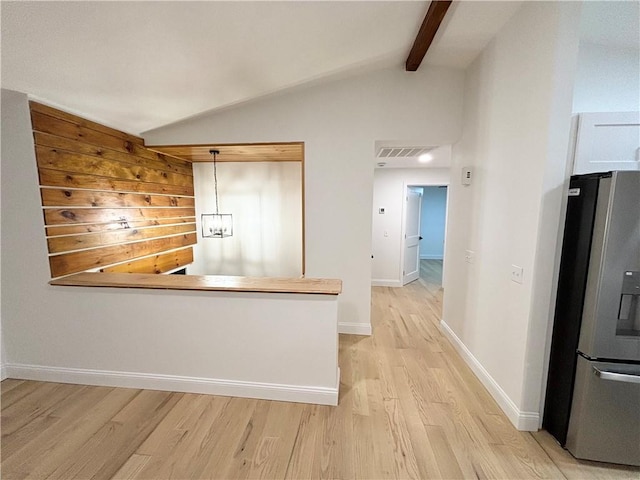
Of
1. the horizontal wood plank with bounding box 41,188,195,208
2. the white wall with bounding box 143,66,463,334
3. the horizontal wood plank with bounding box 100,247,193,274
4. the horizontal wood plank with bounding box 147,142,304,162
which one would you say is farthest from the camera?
the horizontal wood plank with bounding box 147,142,304,162

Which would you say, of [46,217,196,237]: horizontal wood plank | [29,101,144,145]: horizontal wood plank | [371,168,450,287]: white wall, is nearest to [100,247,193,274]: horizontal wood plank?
[46,217,196,237]: horizontal wood plank

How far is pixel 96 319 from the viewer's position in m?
2.15

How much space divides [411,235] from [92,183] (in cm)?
501

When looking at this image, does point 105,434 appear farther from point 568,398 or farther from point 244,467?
point 568,398

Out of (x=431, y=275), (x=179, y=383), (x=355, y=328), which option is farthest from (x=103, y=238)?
(x=431, y=275)

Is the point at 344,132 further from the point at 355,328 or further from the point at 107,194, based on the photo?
the point at 107,194

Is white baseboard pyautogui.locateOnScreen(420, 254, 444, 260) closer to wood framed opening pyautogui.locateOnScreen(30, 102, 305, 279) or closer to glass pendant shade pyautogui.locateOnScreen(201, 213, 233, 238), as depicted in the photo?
wood framed opening pyautogui.locateOnScreen(30, 102, 305, 279)

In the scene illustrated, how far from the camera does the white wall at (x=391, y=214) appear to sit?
5.00 metres

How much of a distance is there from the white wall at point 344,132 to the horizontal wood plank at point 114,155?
1.04 ft

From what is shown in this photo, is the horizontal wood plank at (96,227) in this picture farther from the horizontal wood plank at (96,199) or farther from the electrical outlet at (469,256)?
the electrical outlet at (469,256)

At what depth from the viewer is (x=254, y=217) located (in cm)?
479

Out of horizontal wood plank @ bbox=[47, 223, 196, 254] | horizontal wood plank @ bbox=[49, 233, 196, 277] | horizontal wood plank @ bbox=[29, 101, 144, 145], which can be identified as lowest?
horizontal wood plank @ bbox=[49, 233, 196, 277]

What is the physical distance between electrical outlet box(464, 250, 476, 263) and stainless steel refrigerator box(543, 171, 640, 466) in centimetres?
86

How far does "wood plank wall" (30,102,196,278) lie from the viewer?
214 cm
